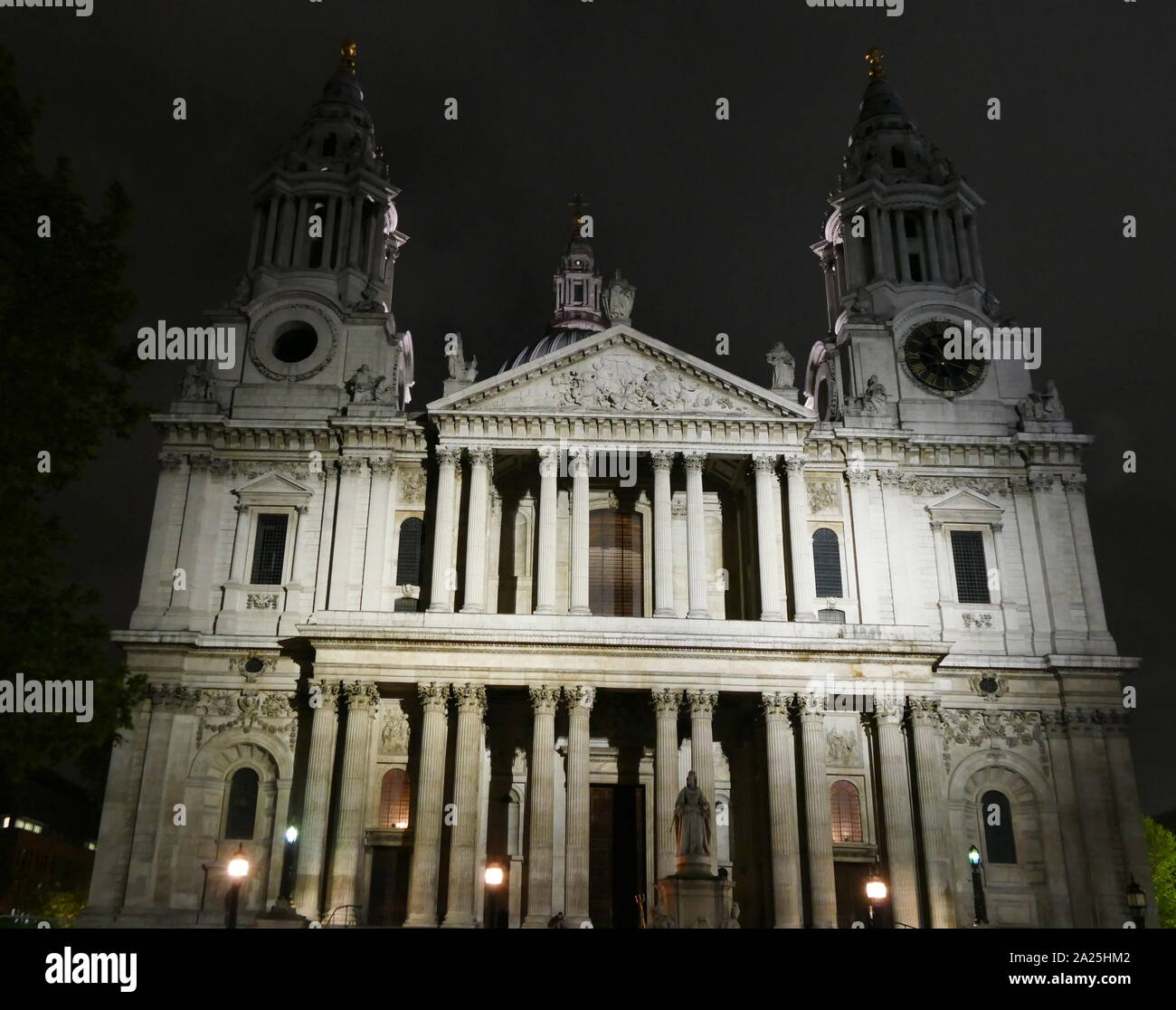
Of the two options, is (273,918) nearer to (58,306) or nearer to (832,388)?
(58,306)

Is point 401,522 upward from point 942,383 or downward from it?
downward

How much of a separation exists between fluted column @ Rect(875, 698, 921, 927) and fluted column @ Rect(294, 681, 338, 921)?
16.9 metres

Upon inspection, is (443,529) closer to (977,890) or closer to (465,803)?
(465,803)

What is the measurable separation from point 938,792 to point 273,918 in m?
19.7

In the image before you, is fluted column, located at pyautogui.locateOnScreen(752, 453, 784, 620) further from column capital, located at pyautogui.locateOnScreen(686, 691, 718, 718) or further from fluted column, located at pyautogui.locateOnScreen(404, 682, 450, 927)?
fluted column, located at pyautogui.locateOnScreen(404, 682, 450, 927)

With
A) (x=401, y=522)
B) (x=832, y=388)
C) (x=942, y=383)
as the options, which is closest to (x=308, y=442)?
(x=401, y=522)

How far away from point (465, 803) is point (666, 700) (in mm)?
6753

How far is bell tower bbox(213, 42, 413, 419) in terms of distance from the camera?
40844 mm

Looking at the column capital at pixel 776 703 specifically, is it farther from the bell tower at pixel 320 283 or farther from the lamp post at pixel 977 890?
the bell tower at pixel 320 283

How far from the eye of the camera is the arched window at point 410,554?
37219mm

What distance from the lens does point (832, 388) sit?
43594 mm

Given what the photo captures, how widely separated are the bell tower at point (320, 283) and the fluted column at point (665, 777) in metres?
15.2

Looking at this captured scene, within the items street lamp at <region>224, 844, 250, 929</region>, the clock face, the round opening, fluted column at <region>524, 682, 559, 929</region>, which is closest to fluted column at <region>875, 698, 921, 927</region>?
fluted column at <region>524, 682, 559, 929</region>

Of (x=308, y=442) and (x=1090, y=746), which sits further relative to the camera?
(x=308, y=442)
